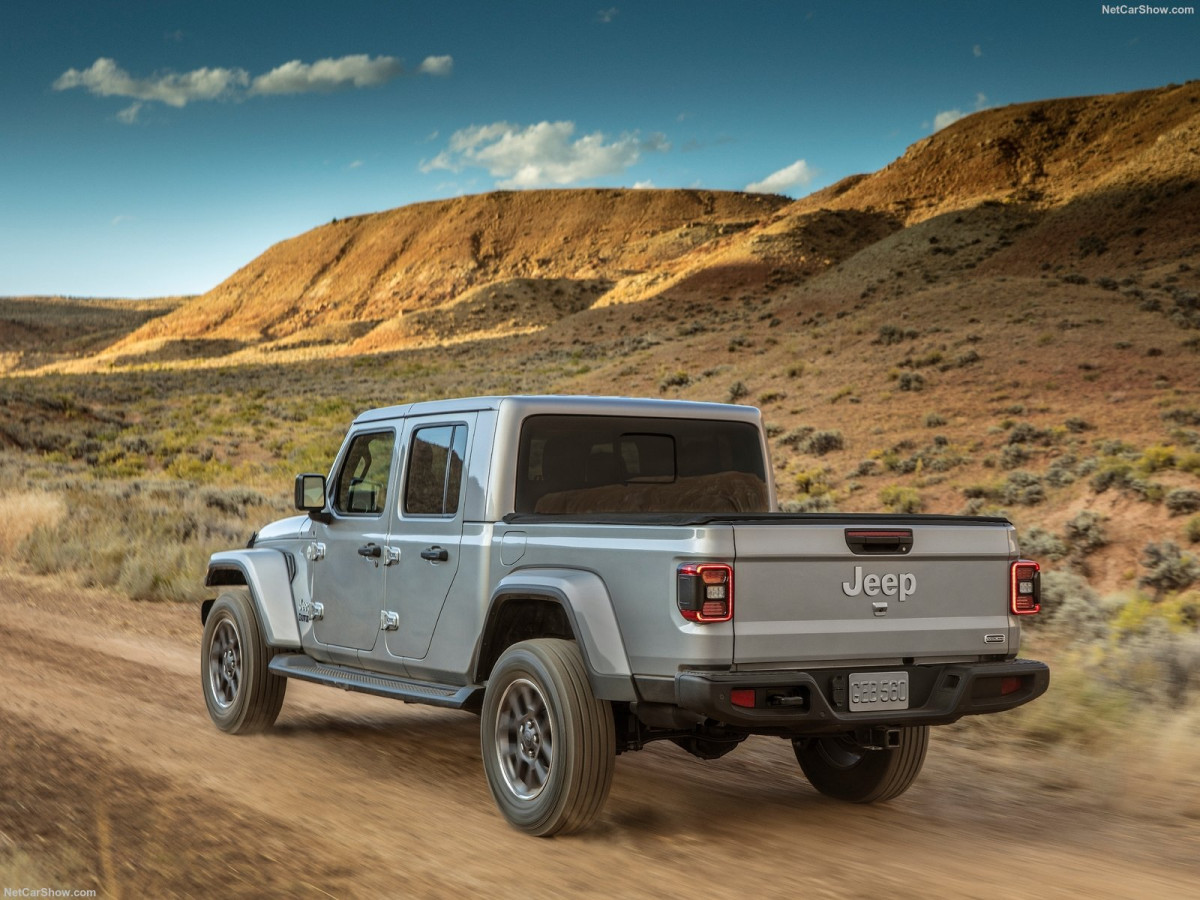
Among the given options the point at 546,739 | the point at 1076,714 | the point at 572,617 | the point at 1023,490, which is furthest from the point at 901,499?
the point at 572,617

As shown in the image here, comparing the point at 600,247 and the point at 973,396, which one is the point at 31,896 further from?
the point at 600,247

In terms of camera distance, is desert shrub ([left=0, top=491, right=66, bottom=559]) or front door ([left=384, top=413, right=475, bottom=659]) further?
desert shrub ([left=0, top=491, right=66, bottom=559])

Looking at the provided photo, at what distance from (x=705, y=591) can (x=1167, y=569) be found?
50.0 ft

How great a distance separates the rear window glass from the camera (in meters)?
5.87

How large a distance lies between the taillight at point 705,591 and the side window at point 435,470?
63.9 inches

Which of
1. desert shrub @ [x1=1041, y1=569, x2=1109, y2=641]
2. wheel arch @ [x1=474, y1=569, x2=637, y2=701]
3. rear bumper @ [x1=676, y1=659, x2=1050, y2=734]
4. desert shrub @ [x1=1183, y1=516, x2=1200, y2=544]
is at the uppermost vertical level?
wheel arch @ [x1=474, y1=569, x2=637, y2=701]

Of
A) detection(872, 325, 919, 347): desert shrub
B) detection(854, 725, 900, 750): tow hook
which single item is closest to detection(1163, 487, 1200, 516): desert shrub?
detection(854, 725, 900, 750): tow hook

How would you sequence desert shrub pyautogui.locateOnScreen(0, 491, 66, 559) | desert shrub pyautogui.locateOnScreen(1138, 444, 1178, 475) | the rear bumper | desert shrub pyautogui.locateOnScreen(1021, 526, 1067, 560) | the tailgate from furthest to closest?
desert shrub pyautogui.locateOnScreen(1138, 444, 1178, 475), desert shrub pyautogui.locateOnScreen(1021, 526, 1067, 560), desert shrub pyautogui.locateOnScreen(0, 491, 66, 559), the tailgate, the rear bumper

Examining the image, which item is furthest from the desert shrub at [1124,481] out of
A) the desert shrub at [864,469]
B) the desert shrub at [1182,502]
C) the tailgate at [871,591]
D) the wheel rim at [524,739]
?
the wheel rim at [524,739]

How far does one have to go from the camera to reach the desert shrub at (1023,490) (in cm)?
2256

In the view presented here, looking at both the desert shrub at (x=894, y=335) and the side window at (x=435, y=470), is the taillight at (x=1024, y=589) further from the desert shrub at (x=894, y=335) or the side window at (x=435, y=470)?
the desert shrub at (x=894, y=335)

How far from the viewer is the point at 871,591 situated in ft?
16.0

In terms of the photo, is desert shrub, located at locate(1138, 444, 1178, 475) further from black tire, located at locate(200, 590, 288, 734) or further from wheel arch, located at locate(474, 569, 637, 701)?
wheel arch, located at locate(474, 569, 637, 701)

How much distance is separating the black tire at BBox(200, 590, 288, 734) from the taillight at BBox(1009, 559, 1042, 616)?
13.3ft
